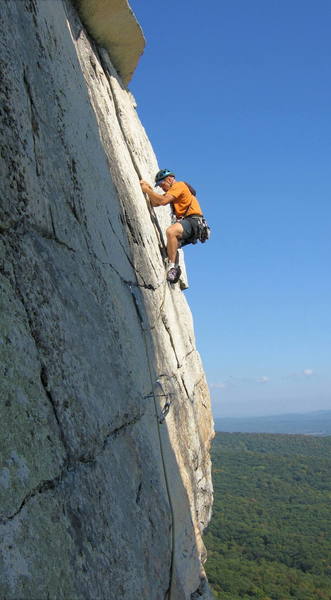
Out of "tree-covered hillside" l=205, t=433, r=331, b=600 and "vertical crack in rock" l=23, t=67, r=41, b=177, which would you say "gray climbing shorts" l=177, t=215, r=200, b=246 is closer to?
"vertical crack in rock" l=23, t=67, r=41, b=177

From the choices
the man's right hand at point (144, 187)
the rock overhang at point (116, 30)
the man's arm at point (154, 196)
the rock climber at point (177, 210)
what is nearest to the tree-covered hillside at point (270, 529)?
the rock climber at point (177, 210)

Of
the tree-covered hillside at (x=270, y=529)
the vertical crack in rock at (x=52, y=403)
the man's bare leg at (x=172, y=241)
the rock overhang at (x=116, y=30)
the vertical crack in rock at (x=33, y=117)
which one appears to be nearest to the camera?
the vertical crack in rock at (x=52, y=403)

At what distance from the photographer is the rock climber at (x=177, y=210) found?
22.5ft

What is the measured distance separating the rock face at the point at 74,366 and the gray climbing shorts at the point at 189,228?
1.79 m

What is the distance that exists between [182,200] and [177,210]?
151 millimetres

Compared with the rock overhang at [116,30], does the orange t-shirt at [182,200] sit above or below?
below

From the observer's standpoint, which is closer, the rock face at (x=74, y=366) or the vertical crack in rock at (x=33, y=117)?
the rock face at (x=74, y=366)

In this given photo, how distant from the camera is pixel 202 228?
737 cm

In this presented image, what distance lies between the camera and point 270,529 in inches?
2995

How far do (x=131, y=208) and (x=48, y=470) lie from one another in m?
3.92

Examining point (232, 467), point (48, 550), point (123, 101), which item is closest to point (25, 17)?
point (48, 550)

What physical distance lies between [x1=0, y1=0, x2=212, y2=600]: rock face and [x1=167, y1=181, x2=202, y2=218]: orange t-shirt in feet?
5.35

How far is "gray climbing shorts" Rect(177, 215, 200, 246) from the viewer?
7.16 meters

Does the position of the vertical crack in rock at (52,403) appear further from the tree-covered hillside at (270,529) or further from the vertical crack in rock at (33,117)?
the tree-covered hillside at (270,529)
